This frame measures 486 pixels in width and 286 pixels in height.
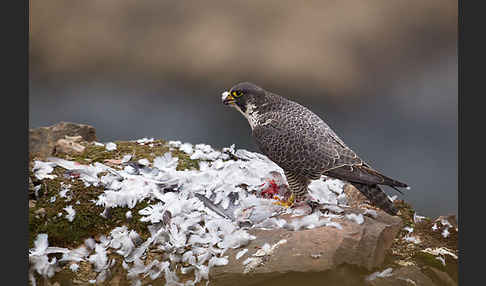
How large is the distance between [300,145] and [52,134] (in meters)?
2.63

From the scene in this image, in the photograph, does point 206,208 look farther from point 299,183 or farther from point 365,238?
point 365,238

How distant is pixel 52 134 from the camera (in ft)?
14.7

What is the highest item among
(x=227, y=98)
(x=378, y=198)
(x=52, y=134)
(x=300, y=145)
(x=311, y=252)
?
(x=227, y=98)

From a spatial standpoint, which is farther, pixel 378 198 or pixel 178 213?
pixel 178 213

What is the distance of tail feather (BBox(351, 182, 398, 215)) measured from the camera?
2783mm

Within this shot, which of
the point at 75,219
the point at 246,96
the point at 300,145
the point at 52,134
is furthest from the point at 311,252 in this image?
the point at 52,134

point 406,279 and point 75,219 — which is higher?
point 75,219

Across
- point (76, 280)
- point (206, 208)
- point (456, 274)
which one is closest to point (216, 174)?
point (206, 208)

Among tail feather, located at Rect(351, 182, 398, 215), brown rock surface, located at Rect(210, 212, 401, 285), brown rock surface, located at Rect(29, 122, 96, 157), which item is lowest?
brown rock surface, located at Rect(210, 212, 401, 285)

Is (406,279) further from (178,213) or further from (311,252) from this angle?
(178,213)

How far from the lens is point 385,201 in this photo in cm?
279

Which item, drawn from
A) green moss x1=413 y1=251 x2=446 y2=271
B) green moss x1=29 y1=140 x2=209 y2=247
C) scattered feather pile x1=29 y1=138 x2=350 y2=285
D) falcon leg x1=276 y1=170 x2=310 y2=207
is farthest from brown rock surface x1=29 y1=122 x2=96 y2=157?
green moss x1=413 y1=251 x2=446 y2=271

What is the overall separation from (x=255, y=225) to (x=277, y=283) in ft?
1.68

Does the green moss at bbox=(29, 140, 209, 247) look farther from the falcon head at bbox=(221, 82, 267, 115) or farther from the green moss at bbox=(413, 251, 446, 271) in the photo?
the green moss at bbox=(413, 251, 446, 271)
